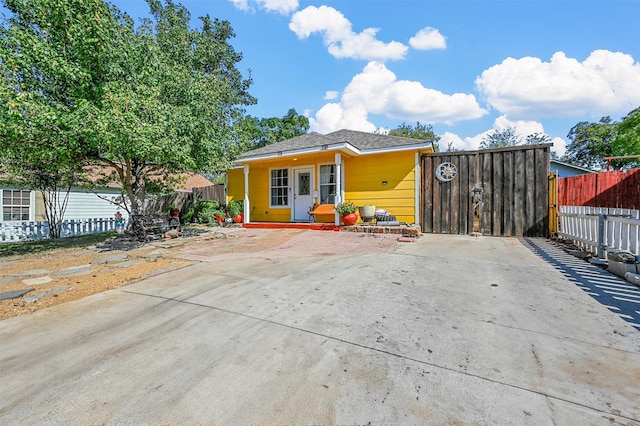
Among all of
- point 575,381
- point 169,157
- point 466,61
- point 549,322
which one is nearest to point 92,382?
point 575,381

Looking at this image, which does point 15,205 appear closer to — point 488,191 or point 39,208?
point 39,208

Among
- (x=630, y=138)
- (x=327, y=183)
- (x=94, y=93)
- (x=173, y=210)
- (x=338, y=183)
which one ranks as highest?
(x=630, y=138)

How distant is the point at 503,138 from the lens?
1180 inches

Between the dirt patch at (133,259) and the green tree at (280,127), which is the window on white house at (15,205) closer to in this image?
the dirt patch at (133,259)

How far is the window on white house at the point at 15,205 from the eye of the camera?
1193cm

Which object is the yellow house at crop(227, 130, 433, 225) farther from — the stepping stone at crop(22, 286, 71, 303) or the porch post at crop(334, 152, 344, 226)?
the stepping stone at crop(22, 286, 71, 303)

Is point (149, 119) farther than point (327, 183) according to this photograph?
No

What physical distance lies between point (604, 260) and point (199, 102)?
374 inches

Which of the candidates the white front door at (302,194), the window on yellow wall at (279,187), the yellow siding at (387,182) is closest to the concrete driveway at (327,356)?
the yellow siding at (387,182)

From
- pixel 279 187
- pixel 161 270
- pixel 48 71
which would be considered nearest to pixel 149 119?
pixel 48 71

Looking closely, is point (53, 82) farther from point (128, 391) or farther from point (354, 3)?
point (354, 3)

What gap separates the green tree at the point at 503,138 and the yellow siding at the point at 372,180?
2590 cm

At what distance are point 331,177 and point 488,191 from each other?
5.16 m

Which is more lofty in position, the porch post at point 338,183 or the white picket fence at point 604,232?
the porch post at point 338,183
